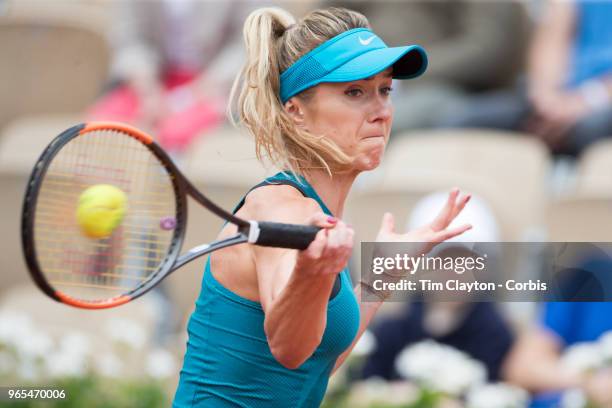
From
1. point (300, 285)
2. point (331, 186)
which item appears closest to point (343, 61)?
point (331, 186)

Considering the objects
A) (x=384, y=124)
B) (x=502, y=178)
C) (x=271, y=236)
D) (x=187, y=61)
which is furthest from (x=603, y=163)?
(x=271, y=236)

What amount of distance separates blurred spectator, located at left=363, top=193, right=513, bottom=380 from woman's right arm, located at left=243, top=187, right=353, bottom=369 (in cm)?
242

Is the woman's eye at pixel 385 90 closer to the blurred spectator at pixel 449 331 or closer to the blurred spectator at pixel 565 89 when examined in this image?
the blurred spectator at pixel 449 331

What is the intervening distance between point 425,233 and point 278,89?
44 cm

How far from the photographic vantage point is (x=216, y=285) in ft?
7.92

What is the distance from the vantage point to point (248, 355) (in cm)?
238

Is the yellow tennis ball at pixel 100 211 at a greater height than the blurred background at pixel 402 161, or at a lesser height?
lesser

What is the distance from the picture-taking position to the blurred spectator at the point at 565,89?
555 centimetres

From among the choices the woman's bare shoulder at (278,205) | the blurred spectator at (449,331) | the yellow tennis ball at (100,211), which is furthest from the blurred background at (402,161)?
the yellow tennis ball at (100,211)

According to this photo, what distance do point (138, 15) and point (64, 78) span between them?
59 centimetres

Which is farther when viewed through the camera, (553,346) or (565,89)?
(565,89)

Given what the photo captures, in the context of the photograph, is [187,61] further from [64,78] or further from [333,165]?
[333,165]

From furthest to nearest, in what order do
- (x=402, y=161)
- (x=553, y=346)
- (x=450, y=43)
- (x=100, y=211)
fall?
(x=450, y=43) → (x=402, y=161) → (x=553, y=346) → (x=100, y=211)

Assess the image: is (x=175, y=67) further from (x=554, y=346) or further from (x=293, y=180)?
(x=293, y=180)
